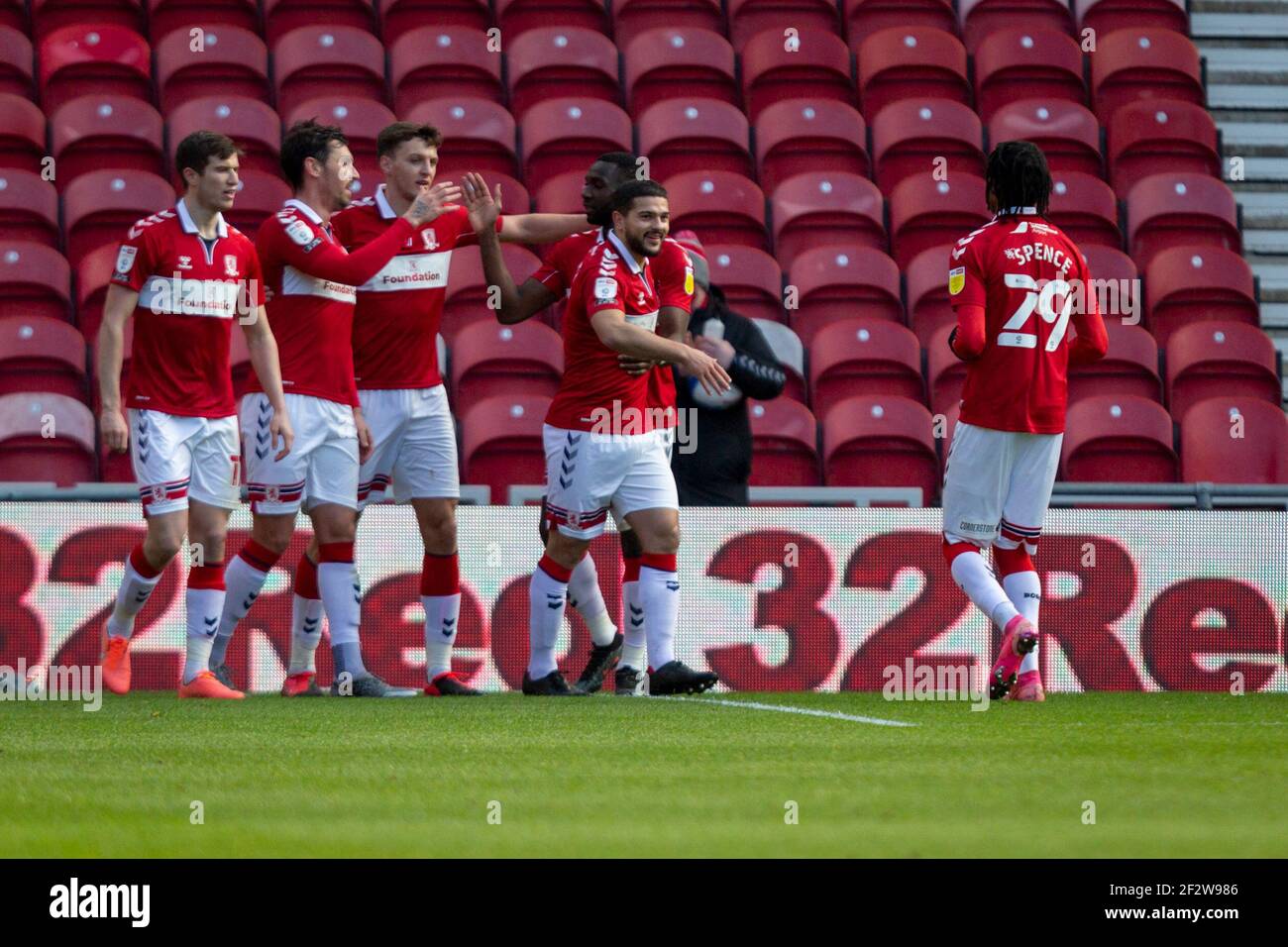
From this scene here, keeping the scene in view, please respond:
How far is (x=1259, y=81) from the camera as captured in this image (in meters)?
13.9

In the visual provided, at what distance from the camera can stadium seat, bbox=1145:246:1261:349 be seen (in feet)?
37.8

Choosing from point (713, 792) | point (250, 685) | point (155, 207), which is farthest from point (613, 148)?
point (713, 792)

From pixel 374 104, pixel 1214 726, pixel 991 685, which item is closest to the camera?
pixel 1214 726

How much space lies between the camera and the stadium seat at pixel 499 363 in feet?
34.0

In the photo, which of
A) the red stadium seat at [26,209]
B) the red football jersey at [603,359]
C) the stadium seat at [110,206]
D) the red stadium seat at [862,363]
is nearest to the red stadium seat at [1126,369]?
the red stadium seat at [862,363]

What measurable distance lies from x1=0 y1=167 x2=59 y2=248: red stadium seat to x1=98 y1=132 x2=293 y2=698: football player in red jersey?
4.22 meters

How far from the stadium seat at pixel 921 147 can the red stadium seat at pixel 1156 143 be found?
3.32 ft

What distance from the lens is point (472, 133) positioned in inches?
463

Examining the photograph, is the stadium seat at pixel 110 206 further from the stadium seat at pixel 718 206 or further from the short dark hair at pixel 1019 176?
the short dark hair at pixel 1019 176

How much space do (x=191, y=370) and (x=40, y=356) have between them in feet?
10.8

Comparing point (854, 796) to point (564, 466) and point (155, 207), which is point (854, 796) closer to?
point (564, 466)

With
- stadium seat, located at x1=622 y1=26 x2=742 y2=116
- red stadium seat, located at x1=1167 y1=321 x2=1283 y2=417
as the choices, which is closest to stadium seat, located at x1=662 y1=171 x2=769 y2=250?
stadium seat, located at x1=622 y1=26 x2=742 y2=116

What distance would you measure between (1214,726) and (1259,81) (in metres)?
9.20

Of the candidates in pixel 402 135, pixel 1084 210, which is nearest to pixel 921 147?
pixel 1084 210
